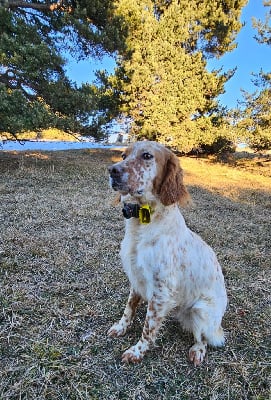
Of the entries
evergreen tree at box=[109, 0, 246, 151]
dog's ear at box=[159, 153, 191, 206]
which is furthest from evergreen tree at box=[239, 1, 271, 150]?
dog's ear at box=[159, 153, 191, 206]

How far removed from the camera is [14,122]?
202 inches

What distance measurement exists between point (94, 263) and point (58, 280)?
0.40m

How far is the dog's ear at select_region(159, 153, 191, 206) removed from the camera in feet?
5.45

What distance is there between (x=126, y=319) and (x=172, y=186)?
92 centimetres

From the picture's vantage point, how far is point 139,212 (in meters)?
1.68

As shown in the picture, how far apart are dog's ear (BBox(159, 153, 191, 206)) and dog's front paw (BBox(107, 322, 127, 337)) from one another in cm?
86

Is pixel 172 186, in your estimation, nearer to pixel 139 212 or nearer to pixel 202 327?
pixel 139 212

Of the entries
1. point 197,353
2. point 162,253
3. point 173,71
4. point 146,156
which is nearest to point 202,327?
point 197,353

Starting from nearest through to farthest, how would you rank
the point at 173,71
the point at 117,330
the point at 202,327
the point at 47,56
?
the point at 202,327
the point at 117,330
the point at 47,56
the point at 173,71

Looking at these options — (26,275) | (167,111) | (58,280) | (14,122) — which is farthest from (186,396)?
(167,111)

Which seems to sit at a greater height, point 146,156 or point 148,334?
point 146,156

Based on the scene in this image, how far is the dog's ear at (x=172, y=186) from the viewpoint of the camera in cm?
166

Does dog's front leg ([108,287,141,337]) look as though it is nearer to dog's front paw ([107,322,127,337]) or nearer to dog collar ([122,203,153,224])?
dog's front paw ([107,322,127,337])

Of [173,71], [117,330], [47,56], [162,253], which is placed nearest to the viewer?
[162,253]
